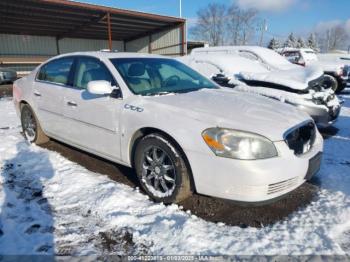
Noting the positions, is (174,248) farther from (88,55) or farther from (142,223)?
(88,55)

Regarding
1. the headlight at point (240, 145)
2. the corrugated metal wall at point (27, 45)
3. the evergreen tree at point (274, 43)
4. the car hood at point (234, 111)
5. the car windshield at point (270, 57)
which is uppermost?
the evergreen tree at point (274, 43)

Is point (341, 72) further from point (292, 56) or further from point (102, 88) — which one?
point (102, 88)

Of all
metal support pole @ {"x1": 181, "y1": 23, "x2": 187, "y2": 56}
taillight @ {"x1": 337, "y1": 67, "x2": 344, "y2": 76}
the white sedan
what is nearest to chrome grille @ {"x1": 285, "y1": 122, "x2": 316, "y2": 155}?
the white sedan

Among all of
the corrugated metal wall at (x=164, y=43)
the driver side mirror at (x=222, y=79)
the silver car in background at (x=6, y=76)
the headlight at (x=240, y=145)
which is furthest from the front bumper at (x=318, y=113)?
the corrugated metal wall at (x=164, y=43)

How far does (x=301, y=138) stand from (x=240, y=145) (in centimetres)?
86

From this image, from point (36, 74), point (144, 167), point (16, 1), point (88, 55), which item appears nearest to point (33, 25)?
point (16, 1)

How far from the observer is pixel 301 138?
3029 millimetres

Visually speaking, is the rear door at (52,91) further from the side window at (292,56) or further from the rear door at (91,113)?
the side window at (292,56)

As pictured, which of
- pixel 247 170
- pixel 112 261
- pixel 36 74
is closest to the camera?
pixel 112 261

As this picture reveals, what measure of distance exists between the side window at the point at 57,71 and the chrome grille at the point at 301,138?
2.95 meters

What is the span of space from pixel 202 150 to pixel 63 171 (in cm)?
215

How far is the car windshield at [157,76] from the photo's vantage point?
3.46 m

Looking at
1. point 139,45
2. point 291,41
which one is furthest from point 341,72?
point 291,41

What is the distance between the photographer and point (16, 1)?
15.1 meters
